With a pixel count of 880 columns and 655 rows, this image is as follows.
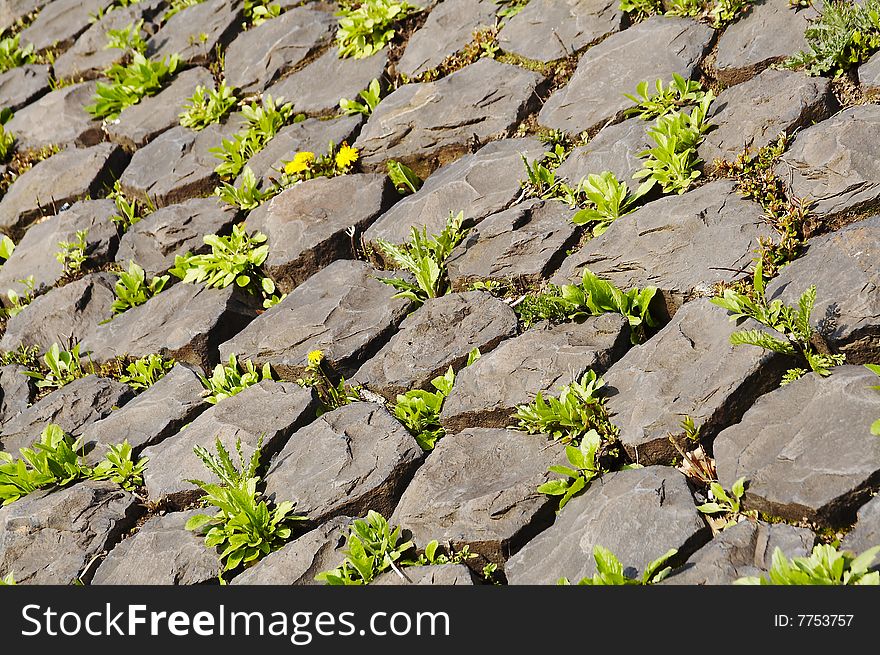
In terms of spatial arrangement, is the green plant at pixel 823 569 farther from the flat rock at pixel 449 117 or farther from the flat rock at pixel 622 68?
the flat rock at pixel 449 117

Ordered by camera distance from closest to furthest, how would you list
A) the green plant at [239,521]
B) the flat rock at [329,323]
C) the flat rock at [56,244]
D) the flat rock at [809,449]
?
the flat rock at [809,449]
the green plant at [239,521]
the flat rock at [329,323]
the flat rock at [56,244]

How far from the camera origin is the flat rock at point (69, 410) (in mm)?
5391

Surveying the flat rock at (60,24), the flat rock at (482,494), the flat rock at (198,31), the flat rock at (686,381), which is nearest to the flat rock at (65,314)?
the flat rock at (198,31)

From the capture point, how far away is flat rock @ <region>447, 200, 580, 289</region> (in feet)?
16.0

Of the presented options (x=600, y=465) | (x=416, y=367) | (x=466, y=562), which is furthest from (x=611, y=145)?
(x=466, y=562)

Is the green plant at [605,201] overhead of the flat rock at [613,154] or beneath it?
beneath

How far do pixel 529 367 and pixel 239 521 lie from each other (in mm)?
1545

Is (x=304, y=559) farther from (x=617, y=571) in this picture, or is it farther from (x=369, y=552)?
(x=617, y=571)

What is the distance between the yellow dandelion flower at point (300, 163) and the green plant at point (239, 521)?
250cm

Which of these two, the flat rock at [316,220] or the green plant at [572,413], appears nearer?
the green plant at [572,413]

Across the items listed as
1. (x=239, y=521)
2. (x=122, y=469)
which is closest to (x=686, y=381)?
(x=239, y=521)

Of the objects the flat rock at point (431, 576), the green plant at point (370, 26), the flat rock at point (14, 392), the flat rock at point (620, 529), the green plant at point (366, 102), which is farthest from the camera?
the green plant at point (370, 26)

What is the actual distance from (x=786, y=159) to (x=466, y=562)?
101 inches

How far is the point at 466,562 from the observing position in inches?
147
